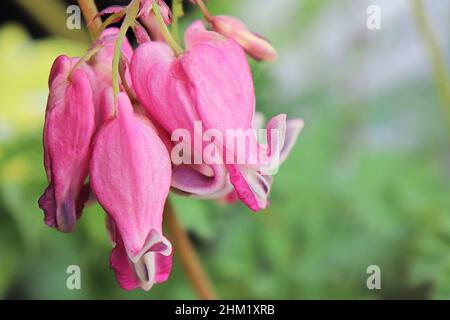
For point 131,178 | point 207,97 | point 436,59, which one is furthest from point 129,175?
point 436,59

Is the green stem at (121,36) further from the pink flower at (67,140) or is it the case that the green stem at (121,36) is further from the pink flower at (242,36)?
the pink flower at (242,36)

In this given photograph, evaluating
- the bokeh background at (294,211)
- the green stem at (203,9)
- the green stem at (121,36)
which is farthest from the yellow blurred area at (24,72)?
the green stem at (121,36)

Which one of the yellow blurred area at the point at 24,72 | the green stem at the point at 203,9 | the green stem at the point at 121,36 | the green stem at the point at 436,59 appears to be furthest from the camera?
the yellow blurred area at the point at 24,72

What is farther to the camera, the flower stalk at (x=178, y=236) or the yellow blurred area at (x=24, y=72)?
the yellow blurred area at (x=24, y=72)

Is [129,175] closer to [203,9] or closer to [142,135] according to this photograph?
[142,135]

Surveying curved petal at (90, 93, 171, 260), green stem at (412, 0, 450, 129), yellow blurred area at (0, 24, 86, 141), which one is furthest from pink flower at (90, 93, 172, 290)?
yellow blurred area at (0, 24, 86, 141)
